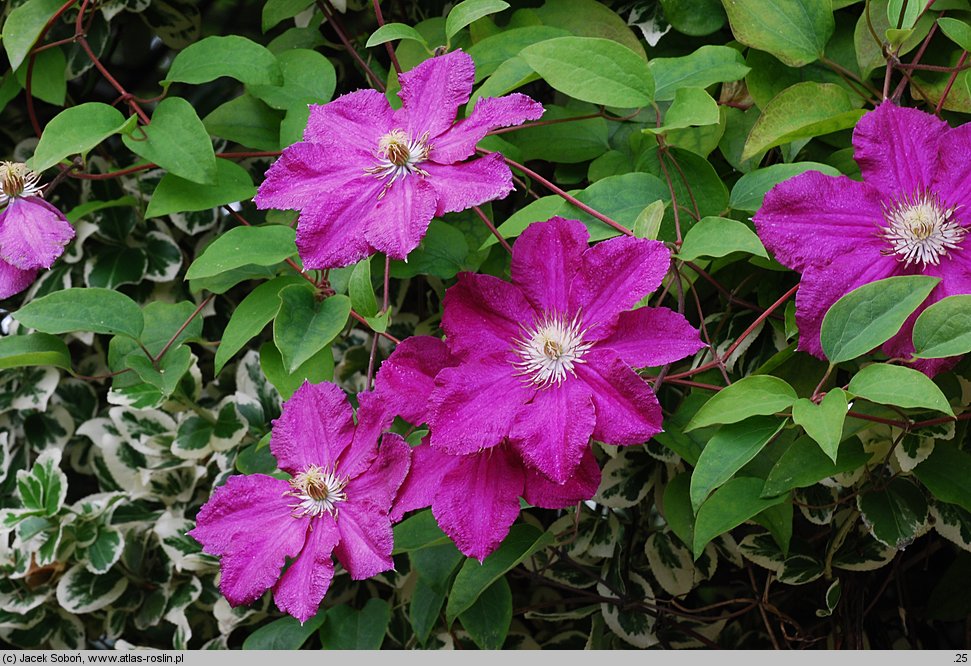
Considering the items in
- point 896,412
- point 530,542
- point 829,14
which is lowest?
point 530,542

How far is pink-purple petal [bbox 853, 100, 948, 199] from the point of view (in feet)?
2.25

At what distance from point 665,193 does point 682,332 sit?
17 cm

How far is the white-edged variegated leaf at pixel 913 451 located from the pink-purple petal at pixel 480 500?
0.35m

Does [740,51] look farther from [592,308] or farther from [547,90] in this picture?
[592,308]

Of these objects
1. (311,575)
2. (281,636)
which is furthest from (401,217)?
(281,636)

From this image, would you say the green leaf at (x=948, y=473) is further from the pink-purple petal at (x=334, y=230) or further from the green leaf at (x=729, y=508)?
the pink-purple petal at (x=334, y=230)

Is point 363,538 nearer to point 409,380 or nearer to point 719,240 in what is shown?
point 409,380

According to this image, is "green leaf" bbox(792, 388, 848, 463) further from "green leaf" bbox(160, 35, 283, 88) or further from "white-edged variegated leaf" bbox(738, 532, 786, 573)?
"green leaf" bbox(160, 35, 283, 88)

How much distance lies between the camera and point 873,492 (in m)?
0.87

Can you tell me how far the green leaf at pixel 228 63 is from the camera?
0.87 metres

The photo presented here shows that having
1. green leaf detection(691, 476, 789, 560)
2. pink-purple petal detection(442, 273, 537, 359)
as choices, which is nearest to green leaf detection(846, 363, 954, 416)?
green leaf detection(691, 476, 789, 560)

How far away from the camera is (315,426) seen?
0.75 metres

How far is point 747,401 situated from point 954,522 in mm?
351
